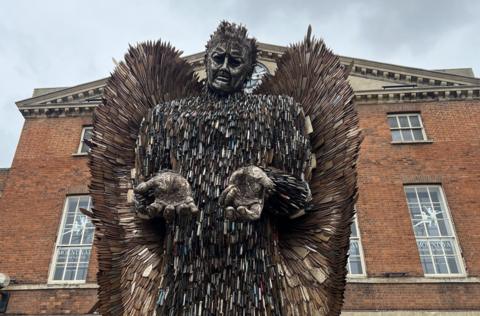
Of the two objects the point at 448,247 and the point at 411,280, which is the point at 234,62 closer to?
the point at 411,280

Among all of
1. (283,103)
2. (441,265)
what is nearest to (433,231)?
(441,265)

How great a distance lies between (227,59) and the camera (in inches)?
115

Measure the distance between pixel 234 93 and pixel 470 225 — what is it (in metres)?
11.0

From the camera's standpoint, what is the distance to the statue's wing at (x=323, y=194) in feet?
7.56

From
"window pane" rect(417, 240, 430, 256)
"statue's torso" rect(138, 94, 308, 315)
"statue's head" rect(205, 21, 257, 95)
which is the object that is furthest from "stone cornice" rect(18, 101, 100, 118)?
"statue's torso" rect(138, 94, 308, 315)

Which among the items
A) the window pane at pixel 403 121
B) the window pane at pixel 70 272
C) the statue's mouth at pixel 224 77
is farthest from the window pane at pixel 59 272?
the window pane at pixel 403 121

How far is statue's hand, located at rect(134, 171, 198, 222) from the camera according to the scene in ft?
6.80

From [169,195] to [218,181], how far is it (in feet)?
1.07

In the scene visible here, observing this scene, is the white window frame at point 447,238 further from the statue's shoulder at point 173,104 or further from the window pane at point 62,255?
the statue's shoulder at point 173,104

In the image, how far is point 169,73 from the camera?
319 centimetres

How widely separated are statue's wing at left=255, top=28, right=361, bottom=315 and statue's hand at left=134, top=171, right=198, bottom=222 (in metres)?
0.65

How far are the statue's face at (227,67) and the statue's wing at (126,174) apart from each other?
0.40 metres

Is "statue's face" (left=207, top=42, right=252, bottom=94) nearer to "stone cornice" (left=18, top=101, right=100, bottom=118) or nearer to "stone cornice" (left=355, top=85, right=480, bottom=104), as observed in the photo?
"stone cornice" (left=355, top=85, right=480, bottom=104)

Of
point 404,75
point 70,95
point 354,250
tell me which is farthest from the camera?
point 70,95
